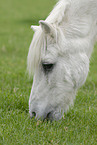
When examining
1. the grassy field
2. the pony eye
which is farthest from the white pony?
the grassy field

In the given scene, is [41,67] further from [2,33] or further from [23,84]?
[2,33]

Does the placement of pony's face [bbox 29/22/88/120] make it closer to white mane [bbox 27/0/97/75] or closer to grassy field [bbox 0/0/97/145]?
white mane [bbox 27/0/97/75]

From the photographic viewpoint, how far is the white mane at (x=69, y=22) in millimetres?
3137

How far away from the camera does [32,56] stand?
3.15 meters

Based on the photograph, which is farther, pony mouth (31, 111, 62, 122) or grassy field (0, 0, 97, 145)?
pony mouth (31, 111, 62, 122)

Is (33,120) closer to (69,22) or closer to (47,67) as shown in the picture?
A: (47,67)

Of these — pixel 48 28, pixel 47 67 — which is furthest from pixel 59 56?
pixel 48 28

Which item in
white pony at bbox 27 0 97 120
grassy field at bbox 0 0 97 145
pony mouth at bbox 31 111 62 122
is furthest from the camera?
pony mouth at bbox 31 111 62 122

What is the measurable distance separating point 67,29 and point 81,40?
22 centimetres

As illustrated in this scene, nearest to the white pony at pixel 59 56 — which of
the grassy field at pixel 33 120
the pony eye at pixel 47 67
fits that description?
the pony eye at pixel 47 67

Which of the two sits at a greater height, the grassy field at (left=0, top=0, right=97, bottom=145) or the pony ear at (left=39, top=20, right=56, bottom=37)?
the pony ear at (left=39, top=20, right=56, bottom=37)

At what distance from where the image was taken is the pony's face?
314 centimetres

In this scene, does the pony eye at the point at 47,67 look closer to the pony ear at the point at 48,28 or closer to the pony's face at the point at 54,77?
the pony's face at the point at 54,77

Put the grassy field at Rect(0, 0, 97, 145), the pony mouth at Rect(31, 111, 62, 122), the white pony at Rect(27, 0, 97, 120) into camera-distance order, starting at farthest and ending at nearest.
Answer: the pony mouth at Rect(31, 111, 62, 122) → the white pony at Rect(27, 0, 97, 120) → the grassy field at Rect(0, 0, 97, 145)
